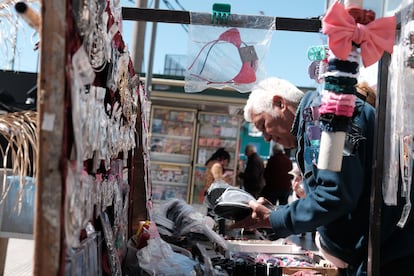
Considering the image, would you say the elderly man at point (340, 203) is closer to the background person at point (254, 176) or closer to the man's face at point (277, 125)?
the man's face at point (277, 125)

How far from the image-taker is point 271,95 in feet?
7.34

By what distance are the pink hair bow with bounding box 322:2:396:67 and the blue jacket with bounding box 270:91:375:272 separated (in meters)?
0.33

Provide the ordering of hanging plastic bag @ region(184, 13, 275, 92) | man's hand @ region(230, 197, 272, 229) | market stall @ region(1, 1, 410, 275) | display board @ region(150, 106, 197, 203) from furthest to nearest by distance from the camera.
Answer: display board @ region(150, 106, 197, 203)
hanging plastic bag @ region(184, 13, 275, 92)
man's hand @ region(230, 197, 272, 229)
market stall @ region(1, 1, 410, 275)

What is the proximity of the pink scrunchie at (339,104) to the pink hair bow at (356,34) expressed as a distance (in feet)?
0.38

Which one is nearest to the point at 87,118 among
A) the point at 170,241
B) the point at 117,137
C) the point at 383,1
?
the point at 117,137

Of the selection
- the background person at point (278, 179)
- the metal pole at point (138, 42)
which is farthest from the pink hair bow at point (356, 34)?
the background person at point (278, 179)

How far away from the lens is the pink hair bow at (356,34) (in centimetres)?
132

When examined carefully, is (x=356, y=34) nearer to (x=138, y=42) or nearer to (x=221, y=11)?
(x=221, y=11)

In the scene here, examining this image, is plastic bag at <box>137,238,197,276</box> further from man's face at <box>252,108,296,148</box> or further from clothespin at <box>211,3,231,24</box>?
clothespin at <box>211,3,231,24</box>

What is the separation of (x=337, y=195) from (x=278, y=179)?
6685 mm

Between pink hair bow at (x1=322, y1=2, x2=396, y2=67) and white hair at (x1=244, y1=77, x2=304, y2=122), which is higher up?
pink hair bow at (x1=322, y1=2, x2=396, y2=67)

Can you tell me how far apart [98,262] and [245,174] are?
23.4 feet

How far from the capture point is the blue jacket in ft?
5.04

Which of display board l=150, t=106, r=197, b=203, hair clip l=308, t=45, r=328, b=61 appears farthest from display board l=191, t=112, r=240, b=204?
hair clip l=308, t=45, r=328, b=61
